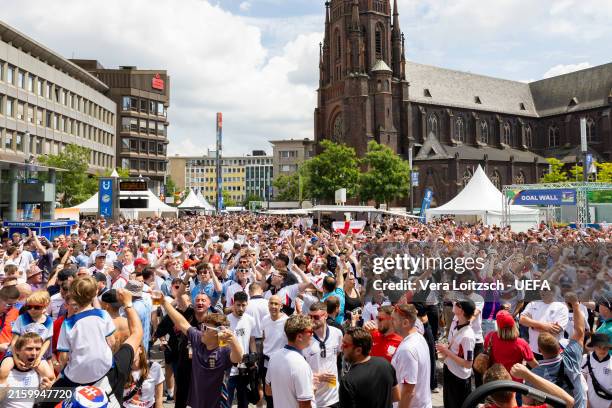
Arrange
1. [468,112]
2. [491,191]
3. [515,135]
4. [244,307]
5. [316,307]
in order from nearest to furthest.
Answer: [316,307] < [244,307] < [491,191] < [468,112] < [515,135]

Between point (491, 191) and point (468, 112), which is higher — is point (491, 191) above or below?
below

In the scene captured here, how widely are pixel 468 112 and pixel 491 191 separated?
51.1m

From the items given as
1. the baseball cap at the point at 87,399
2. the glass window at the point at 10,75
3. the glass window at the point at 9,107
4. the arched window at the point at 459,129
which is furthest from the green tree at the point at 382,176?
the baseball cap at the point at 87,399

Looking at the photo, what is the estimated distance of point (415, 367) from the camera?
4.89 meters

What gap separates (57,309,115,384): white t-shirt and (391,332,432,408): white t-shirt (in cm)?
263

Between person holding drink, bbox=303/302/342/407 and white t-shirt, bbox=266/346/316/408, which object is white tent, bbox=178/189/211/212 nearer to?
person holding drink, bbox=303/302/342/407

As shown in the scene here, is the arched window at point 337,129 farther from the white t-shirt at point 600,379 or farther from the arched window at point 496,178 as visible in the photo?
the white t-shirt at point 600,379

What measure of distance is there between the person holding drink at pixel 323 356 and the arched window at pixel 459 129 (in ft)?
249

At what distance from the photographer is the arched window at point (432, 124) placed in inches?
2914

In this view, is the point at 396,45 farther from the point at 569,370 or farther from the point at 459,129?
the point at 569,370

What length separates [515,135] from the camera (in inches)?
3342

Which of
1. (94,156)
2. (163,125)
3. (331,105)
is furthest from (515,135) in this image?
(94,156)

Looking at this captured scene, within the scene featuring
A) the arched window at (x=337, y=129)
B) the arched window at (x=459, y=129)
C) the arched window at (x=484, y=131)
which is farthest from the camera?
the arched window at (x=484, y=131)

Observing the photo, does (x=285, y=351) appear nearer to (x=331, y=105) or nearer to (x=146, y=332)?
(x=146, y=332)
